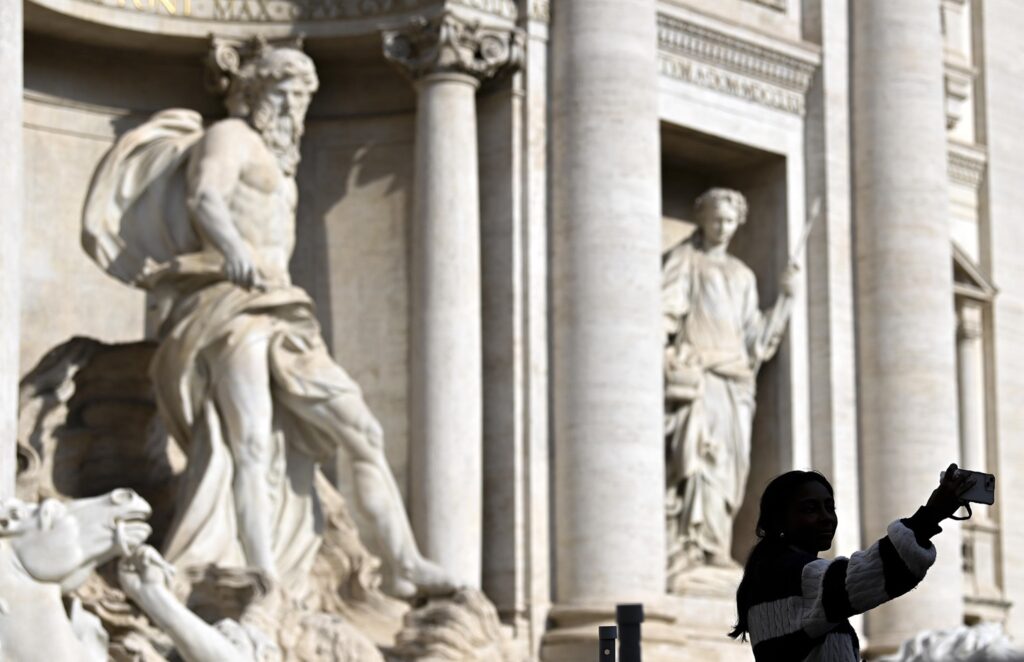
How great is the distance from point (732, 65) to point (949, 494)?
14.8 m

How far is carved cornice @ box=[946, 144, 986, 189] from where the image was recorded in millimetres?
22984

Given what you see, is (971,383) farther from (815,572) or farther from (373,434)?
(815,572)

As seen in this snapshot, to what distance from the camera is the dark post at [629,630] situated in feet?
26.0

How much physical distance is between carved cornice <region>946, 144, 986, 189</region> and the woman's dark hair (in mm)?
18078

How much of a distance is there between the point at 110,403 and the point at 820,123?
22.6ft

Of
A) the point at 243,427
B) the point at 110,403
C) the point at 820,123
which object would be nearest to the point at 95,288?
the point at 110,403

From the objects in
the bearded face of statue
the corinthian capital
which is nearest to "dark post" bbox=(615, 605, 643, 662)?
the bearded face of statue

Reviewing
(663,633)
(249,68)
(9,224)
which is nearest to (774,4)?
(249,68)

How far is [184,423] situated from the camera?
15.3 metres

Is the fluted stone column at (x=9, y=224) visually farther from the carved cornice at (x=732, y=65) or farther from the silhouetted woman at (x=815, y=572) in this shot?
the silhouetted woman at (x=815, y=572)

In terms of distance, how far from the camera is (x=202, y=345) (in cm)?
1528

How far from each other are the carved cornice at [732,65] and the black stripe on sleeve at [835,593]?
13.9 meters

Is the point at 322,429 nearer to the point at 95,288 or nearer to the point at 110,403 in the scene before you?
the point at 110,403

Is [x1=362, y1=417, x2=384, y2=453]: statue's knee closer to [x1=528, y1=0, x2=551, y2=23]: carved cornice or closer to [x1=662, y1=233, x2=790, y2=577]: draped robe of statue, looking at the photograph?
[x1=662, y1=233, x2=790, y2=577]: draped robe of statue
